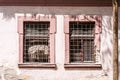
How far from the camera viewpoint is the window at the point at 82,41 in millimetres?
14695

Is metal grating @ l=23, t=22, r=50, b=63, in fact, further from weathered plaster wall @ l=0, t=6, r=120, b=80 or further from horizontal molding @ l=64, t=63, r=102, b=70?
horizontal molding @ l=64, t=63, r=102, b=70

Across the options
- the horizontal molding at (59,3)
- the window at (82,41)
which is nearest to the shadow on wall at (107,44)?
the window at (82,41)

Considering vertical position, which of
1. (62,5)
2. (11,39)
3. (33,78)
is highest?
(62,5)

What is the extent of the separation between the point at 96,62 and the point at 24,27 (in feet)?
10.0

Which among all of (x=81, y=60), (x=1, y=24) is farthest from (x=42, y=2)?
(x=81, y=60)

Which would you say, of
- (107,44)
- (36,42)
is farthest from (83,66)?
(36,42)

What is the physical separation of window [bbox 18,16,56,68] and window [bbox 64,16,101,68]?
0.58 meters

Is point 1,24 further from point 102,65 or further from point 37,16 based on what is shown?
point 102,65

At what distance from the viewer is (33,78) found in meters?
14.7

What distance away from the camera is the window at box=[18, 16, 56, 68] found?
14.7 metres

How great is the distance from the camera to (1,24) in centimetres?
1471

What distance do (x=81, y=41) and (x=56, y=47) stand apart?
99 centimetres

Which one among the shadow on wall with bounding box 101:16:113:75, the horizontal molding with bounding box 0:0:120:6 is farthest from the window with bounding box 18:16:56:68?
the shadow on wall with bounding box 101:16:113:75

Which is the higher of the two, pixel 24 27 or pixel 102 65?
pixel 24 27
